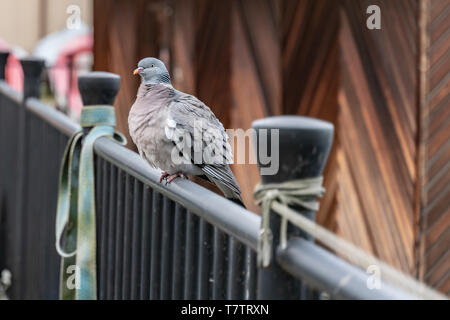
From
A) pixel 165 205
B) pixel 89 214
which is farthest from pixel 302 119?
pixel 89 214

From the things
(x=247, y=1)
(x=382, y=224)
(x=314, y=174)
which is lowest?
(x=382, y=224)

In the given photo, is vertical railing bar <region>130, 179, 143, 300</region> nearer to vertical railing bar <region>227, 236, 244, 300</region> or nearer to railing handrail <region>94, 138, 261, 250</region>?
railing handrail <region>94, 138, 261, 250</region>

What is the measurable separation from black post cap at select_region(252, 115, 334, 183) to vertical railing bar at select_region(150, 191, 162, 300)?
0.65 meters

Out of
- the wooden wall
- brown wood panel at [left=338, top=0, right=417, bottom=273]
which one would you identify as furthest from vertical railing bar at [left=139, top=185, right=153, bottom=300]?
brown wood panel at [left=338, top=0, right=417, bottom=273]

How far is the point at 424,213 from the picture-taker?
332cm

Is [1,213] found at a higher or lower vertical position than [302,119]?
lower

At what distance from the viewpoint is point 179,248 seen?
5.08 ft

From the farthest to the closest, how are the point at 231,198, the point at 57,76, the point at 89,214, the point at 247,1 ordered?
the point at 57,76, the point at 247,1, the point at 89,214, the point at 231,198

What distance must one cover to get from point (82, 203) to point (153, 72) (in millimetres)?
917

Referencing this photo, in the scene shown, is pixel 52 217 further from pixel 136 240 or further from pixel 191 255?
pixel 191 255

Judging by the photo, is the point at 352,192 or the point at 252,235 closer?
the point at 252,235

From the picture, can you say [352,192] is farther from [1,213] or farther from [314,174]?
[314,174]

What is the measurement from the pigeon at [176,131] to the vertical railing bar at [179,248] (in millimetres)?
73
